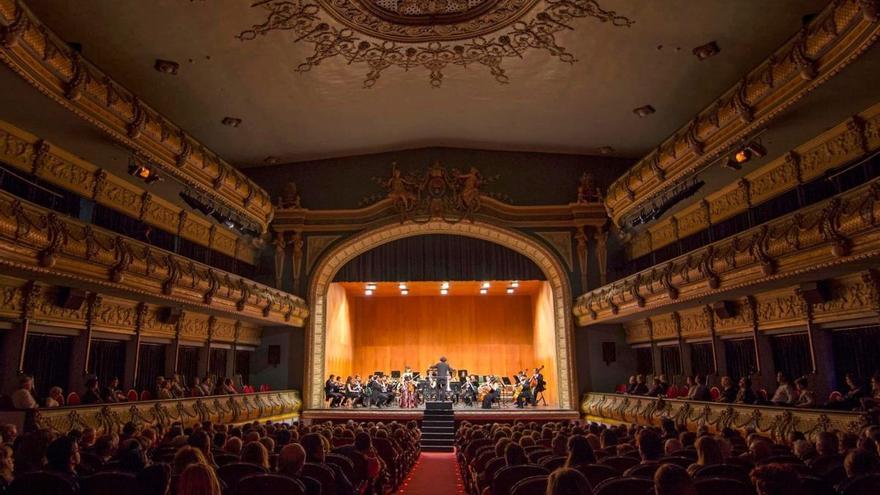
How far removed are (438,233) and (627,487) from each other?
17.4 meters

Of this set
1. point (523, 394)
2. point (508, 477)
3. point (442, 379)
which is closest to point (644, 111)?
point (523, 394)

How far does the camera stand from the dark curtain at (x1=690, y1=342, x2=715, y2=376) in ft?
52.0

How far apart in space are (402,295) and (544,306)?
7182 millimetres

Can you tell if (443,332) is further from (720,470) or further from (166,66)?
(720,470)

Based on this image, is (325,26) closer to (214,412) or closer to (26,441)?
(214,412)

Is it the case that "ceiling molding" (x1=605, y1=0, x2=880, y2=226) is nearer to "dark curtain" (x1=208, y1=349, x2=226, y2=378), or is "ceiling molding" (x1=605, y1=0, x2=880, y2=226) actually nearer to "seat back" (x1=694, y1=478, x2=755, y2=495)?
"seat back" (x1=694, y1=478, x2=755, y2=495)

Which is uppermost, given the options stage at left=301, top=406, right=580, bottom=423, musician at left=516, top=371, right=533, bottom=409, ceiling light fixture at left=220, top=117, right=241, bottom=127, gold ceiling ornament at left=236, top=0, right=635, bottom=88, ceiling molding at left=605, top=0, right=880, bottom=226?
gold ceiling ornament at left=236, top=0, right=635, bottom=88

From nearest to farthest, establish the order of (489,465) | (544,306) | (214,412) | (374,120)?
(489,465) < (214,412) < (374,120) < (544,306)

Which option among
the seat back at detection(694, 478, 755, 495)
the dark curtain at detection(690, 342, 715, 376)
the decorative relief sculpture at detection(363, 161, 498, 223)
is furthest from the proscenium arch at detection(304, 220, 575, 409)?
the seat back at detection(694, 478, 755, 495)

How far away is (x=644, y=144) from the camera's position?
1869cm

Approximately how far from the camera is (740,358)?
1468cm

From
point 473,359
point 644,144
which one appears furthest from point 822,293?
point 473,359

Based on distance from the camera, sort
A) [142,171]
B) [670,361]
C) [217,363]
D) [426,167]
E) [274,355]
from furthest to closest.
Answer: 1. [426,167]
2. [274,355]
3. [217,363]
4. [670,361]
5. [142,171]

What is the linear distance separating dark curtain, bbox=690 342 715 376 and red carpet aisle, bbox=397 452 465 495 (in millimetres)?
7163
